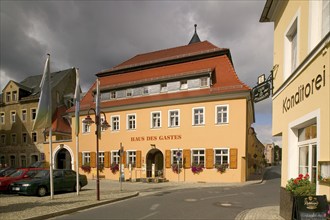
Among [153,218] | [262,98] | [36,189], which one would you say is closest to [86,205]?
[153,218]

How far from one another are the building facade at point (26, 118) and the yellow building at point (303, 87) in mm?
34087

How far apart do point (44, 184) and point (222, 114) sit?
615 inches

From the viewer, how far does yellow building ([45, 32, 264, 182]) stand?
25469mm

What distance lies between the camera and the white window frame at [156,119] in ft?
95.5

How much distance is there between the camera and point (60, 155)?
3906 centimetres

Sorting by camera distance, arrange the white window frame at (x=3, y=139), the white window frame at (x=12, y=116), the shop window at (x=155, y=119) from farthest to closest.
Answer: the white window frame at (x=3, y=139) < the white window frame at (x=12, y=116) < the shop window at (x=155, y=119)

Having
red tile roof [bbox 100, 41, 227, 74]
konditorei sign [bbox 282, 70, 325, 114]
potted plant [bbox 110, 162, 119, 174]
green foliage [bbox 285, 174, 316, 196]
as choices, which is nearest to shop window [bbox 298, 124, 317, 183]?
green foliage [bbox 285, 174, 316, 196]

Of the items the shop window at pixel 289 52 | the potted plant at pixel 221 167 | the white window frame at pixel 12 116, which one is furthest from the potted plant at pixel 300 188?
the white window frame at pixel 12 116

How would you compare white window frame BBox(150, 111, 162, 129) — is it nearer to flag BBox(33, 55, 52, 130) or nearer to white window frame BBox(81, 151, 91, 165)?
white window frame BBox(81, 151, 91, 165)

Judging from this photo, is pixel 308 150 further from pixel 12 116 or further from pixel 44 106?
pixel 12 116

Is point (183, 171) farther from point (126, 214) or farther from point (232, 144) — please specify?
point (126, 214)

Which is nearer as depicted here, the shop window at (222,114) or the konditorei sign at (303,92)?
the konditorei sign at (303,92)

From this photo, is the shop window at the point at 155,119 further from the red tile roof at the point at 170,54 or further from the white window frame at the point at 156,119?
the red tile roof at the point at 170,54

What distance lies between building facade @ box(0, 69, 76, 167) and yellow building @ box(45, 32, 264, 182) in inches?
268
